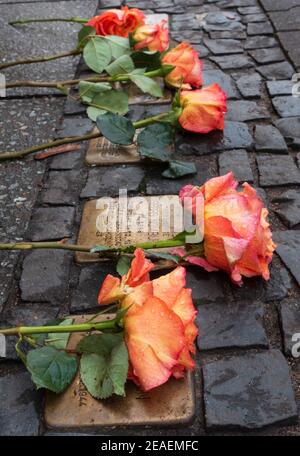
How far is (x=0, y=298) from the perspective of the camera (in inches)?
64.5

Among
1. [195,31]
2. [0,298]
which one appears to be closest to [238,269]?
[0,298]

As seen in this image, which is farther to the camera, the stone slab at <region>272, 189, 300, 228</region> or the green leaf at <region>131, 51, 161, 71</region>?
the green leaf at <region>131, 51, 161, 71</region>

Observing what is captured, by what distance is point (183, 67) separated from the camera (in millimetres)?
2477

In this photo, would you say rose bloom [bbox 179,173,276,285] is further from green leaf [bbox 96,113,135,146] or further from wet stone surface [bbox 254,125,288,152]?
wet stone surface [bbox 254,125,288,152]

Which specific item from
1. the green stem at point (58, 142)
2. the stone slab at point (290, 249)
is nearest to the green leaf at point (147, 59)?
the green stem at point (58, 142)

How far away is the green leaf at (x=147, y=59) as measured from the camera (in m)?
2.45

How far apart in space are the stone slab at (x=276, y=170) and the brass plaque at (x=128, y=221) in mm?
364

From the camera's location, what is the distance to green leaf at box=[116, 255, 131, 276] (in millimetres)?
1540

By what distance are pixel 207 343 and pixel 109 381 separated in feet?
1.04

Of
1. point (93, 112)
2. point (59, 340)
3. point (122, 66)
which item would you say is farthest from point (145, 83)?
point (59, 340)

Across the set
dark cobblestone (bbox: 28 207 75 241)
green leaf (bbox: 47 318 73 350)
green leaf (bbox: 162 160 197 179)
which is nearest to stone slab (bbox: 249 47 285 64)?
green leaf (bbox: 162 160 197 179)

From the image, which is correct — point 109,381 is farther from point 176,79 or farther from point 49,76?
point 49,76

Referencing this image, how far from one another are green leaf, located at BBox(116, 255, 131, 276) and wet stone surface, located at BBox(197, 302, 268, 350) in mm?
234

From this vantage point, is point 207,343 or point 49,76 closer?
point 207,343
